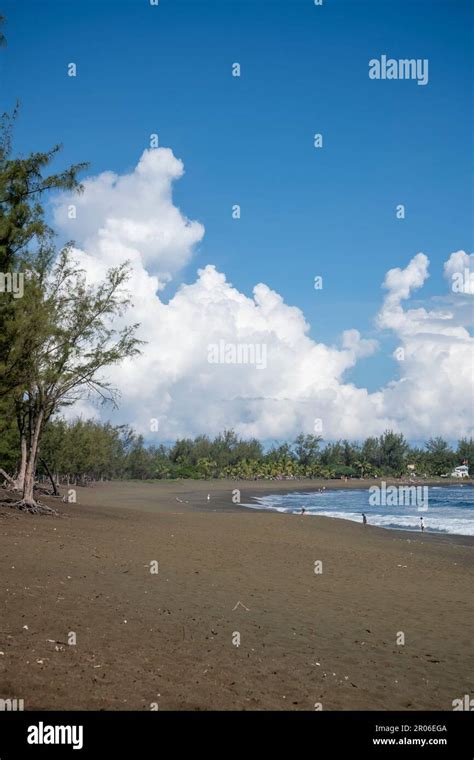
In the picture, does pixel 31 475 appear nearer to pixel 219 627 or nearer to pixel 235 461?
pixel 219 627

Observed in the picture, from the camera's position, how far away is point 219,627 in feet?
39.2

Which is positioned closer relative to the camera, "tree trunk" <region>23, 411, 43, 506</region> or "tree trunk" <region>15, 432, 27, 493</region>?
"tree trunk" <region>23, 411, 43, 506</region>

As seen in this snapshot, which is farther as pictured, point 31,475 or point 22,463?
point 22,463

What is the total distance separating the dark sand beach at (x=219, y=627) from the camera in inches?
325

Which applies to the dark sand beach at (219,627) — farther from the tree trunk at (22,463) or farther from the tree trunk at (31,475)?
the tree trunk at (22,463)

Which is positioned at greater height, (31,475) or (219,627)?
(31,475)

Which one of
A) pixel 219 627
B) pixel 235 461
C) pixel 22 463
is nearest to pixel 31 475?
pixel 22 463

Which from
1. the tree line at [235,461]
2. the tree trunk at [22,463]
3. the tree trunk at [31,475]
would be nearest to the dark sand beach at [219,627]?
the tree trunk at [31,475]

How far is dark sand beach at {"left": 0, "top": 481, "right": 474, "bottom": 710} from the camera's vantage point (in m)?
8.27

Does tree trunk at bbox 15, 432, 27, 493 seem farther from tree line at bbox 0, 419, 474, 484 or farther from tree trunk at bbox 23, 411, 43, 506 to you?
tree line at bbox 0, 419, 474, 484

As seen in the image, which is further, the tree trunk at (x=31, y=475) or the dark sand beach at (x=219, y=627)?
the tree trunk at (x=31, y=475)

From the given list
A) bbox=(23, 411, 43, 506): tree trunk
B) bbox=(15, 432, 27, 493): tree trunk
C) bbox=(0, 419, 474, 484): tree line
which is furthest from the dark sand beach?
bbox=(0, 419, 474, 484): tree line
